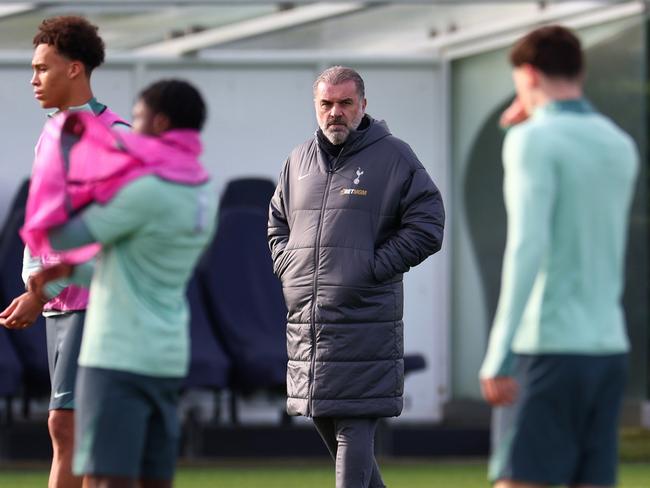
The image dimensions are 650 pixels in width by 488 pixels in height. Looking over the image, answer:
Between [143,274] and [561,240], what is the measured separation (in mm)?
1094

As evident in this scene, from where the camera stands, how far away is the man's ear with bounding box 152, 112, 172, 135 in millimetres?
4691

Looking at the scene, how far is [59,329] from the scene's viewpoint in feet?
19.4

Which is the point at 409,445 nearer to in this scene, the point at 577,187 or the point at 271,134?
the point at 271,134

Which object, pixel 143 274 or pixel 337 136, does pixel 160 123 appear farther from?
pixel 337 136

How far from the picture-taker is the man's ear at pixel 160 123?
469 centimetres

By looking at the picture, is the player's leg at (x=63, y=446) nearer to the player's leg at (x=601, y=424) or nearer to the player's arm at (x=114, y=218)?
the player's arm at (x=114, y=218)

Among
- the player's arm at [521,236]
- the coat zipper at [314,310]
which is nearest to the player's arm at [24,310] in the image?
the coat zipper at [314,310]

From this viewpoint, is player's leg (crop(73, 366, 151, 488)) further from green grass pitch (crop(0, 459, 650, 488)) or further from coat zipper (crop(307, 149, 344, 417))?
green grass pitch (crop(0, 459, 650, 488))

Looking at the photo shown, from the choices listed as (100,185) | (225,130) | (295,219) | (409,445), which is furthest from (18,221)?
(100,185)

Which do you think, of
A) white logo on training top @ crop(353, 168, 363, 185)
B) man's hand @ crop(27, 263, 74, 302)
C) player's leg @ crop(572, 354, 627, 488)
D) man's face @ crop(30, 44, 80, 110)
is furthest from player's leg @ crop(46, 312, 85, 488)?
player's leg @ crop(572, 354, 627, 488)

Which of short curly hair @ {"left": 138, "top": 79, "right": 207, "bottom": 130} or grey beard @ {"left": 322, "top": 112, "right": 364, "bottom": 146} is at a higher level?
short curly hair @ {"left": 138, "top": 79, "right": 207, "bottom": 130}

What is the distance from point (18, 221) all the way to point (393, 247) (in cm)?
535

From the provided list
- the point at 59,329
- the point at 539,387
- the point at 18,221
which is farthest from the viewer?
the point at 18,221

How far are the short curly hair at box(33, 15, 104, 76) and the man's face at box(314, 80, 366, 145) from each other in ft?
2.92
